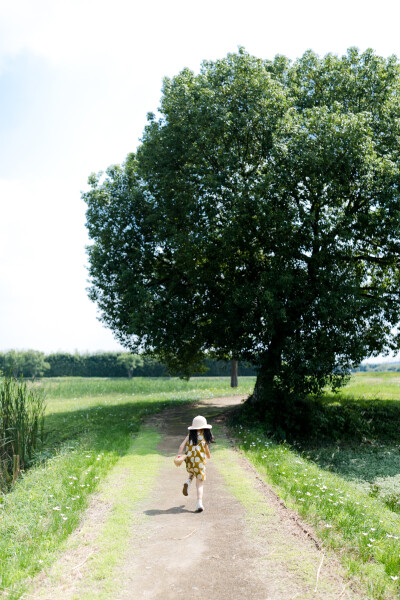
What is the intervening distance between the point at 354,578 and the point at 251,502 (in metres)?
3.15

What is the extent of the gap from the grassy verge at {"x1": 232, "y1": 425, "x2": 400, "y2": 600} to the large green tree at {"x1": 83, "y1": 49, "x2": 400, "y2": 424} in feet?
23.8

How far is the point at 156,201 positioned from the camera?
22.0 meters

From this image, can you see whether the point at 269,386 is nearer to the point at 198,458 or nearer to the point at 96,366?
the point at 198,458

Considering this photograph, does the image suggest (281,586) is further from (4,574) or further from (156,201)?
(156,201)

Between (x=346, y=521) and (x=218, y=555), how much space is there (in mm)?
2449

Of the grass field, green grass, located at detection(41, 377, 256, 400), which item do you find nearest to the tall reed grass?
the grass field

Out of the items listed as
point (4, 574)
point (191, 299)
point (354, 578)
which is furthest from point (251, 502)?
point (191, 299)

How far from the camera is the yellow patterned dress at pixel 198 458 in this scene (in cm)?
876

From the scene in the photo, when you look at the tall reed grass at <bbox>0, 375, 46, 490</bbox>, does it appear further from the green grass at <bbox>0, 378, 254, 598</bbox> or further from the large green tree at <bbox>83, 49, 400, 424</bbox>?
the large green tree at <bbox>83, 49, 400, 424</bbox>

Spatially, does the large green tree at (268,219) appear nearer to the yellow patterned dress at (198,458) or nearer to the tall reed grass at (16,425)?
the tall reed grass at (16,425)

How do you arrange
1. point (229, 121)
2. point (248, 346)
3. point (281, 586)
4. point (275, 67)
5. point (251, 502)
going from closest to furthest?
point (281, 586), point (251, 502), point (229, 121), point (248, 346), point (275, 67)

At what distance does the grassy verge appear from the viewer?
6.05 metres

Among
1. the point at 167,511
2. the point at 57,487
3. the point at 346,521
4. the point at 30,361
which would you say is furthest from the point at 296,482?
the point at 30,361

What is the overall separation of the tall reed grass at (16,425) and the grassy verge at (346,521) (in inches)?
288
